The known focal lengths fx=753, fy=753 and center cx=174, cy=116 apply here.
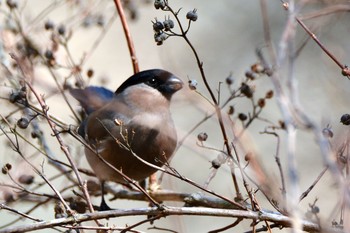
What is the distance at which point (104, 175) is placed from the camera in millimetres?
3516

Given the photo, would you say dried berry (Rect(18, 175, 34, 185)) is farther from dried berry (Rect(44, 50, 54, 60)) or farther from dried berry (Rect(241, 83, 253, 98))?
dried berry (Rect(241, 83, 253, 98))

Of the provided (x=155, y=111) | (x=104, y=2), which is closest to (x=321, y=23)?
(x=155, y=111)

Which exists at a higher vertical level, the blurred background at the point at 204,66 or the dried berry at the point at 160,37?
the blurred background at the point at 204,66

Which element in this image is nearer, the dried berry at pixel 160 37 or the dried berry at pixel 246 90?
the dried berry at pixel 160 37

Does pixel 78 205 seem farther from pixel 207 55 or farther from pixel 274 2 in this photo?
pixel 274 2

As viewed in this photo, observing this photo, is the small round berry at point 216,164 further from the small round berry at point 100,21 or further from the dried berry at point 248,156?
the small round berry at point 100,21

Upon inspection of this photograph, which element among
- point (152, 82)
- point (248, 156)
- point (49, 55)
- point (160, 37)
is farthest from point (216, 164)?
point (49, 55)

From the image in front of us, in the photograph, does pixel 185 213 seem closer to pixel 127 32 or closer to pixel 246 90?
pixel 246 90

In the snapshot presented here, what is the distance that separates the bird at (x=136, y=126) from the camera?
3414 mm

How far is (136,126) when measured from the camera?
3510 mm

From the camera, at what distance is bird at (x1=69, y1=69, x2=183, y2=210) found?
3414 millimetres

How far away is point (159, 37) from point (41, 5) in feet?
15.0

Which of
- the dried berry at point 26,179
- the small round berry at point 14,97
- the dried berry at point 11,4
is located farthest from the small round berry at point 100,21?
the small round berry at point 14,97

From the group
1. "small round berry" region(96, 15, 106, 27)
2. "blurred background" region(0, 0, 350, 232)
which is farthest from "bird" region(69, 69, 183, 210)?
"small round berry" region(96, 15, 106, 27)
